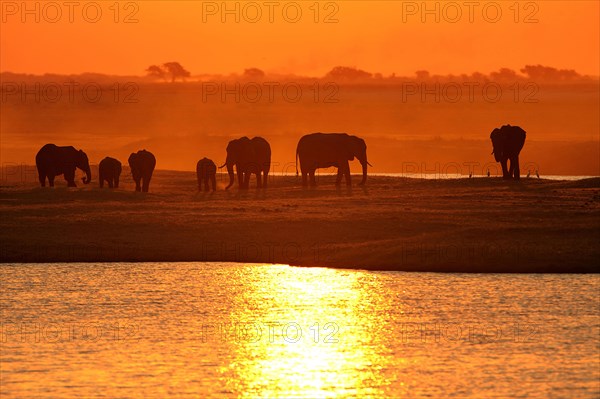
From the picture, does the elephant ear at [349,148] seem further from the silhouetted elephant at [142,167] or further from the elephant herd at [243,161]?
the silhouetted elephant at [142,167]

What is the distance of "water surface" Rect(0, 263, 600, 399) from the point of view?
23875 mm

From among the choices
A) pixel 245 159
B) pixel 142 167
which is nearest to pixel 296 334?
pixel 142 167

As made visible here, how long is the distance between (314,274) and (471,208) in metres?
20.4

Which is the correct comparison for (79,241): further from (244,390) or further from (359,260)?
(244,390)

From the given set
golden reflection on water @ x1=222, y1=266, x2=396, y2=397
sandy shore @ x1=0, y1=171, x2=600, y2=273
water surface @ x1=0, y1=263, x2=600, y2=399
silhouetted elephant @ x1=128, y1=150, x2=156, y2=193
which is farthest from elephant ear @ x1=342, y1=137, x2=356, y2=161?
golden reflection on water @ x1=222, y1=266, x2=396, y2=397

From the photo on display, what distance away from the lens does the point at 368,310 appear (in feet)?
115

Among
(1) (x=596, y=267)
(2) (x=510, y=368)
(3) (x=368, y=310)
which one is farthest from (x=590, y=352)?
(1) (x=596, y=267)

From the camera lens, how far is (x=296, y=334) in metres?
30.5

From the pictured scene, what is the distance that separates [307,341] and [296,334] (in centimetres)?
116

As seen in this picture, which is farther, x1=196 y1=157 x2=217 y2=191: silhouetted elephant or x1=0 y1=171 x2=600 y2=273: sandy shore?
x1=196 y1=157 x2=217 y2=191: silhouetted elephant

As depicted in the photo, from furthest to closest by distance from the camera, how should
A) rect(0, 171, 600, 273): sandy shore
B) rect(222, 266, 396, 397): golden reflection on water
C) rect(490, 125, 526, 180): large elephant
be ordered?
rect(490, 125, 526, 180): large elephant, rect(0, 171, 600, 273): sandy shore, rect(222, 266, 396, 397): golden reflection on water

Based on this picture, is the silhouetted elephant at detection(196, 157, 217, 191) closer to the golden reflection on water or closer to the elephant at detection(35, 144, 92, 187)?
the elephant at detection(35, 144, 92, 187)

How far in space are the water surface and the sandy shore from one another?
10.9 feet

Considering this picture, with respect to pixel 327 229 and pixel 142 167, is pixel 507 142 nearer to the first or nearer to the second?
pixel 142 167
